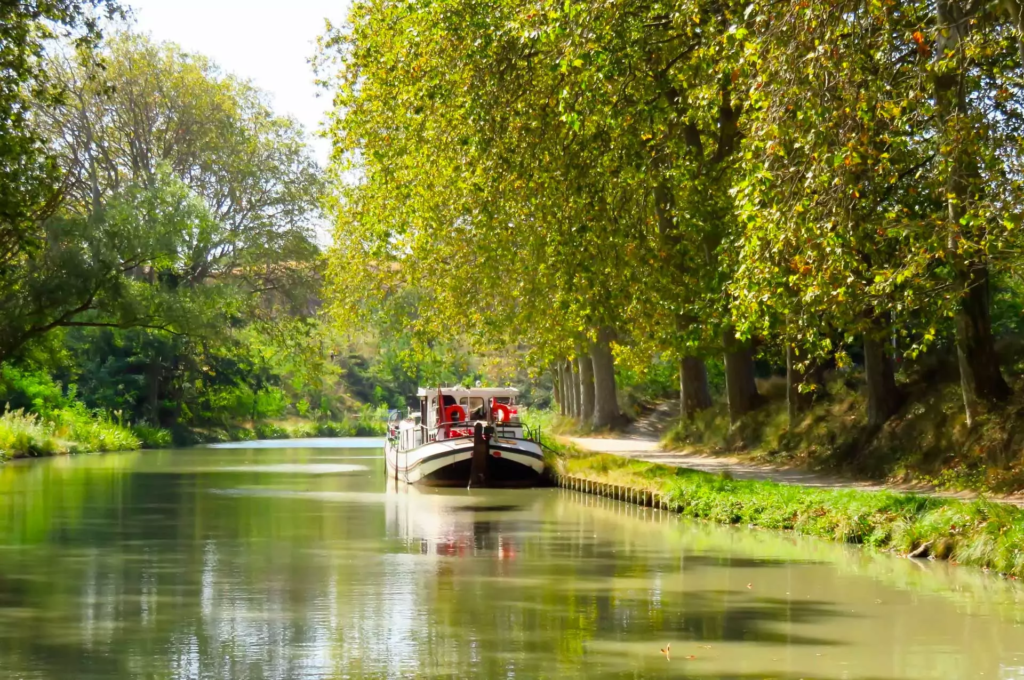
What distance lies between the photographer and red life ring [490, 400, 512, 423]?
1569 inches

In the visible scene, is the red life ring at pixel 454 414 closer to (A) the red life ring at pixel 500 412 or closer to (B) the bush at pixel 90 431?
(A) the red life ring at pixel 500 412

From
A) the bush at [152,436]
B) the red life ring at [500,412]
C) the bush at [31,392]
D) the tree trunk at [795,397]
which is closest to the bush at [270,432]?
the bush at [152,436]

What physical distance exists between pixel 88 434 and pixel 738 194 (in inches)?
1740

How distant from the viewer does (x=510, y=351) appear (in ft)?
214

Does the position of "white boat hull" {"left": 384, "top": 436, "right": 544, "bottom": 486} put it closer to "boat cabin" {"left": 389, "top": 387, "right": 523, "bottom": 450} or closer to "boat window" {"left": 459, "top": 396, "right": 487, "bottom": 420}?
"boat cabin" {"left": 389, "top": 387, "right": 523, "bottom": 450}

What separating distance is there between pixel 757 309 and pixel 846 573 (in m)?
3.76

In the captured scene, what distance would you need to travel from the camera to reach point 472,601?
1639 centimetres

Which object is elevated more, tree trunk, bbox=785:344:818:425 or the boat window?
the boat window

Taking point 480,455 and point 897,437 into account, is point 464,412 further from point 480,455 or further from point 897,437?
point 897,437

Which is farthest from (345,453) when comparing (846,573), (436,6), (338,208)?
(846,573)

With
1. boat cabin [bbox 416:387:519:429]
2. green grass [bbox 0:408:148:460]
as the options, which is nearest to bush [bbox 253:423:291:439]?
green grass [bbox 0:408:148:460]

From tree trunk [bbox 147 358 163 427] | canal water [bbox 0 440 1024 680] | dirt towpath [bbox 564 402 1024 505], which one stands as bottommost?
canal water [bbox 0 440 1024 680]

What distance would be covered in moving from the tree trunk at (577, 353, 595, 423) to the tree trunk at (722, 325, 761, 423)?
18.5 meters

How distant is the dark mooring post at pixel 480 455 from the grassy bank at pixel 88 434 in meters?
18.7
